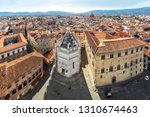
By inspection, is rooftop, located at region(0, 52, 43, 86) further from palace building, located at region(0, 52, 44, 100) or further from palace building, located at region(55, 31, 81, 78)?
palace building, located at region(55, 31, 81, 78)

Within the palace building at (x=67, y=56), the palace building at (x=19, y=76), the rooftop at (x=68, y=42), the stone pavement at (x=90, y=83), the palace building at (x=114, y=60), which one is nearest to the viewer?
the palace building at (x=19, y=76)

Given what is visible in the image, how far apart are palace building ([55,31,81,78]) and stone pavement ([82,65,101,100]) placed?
386 centimetres

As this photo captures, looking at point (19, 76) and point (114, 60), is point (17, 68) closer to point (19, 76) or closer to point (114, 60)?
point (19, 76)

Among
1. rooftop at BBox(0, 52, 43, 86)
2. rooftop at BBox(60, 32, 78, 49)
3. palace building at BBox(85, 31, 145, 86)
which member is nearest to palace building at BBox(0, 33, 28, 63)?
rooftop at BBox(0, 52, 43, 86)

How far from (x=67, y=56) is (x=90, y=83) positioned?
1021cm

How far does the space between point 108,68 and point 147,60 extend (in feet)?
64.6

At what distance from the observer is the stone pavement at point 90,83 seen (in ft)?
155

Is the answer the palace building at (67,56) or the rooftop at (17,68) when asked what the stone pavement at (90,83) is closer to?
the palace building at (67,56)

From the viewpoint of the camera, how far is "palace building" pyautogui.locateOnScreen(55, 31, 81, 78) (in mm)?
53447

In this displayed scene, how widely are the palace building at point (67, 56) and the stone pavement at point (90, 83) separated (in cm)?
386

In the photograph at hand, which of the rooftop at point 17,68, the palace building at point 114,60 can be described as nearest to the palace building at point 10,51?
the rooftop at point 17,68

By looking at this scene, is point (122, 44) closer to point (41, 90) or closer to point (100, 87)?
point (100, 87)

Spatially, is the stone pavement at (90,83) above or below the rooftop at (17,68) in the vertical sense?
below

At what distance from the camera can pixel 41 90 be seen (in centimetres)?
4994
